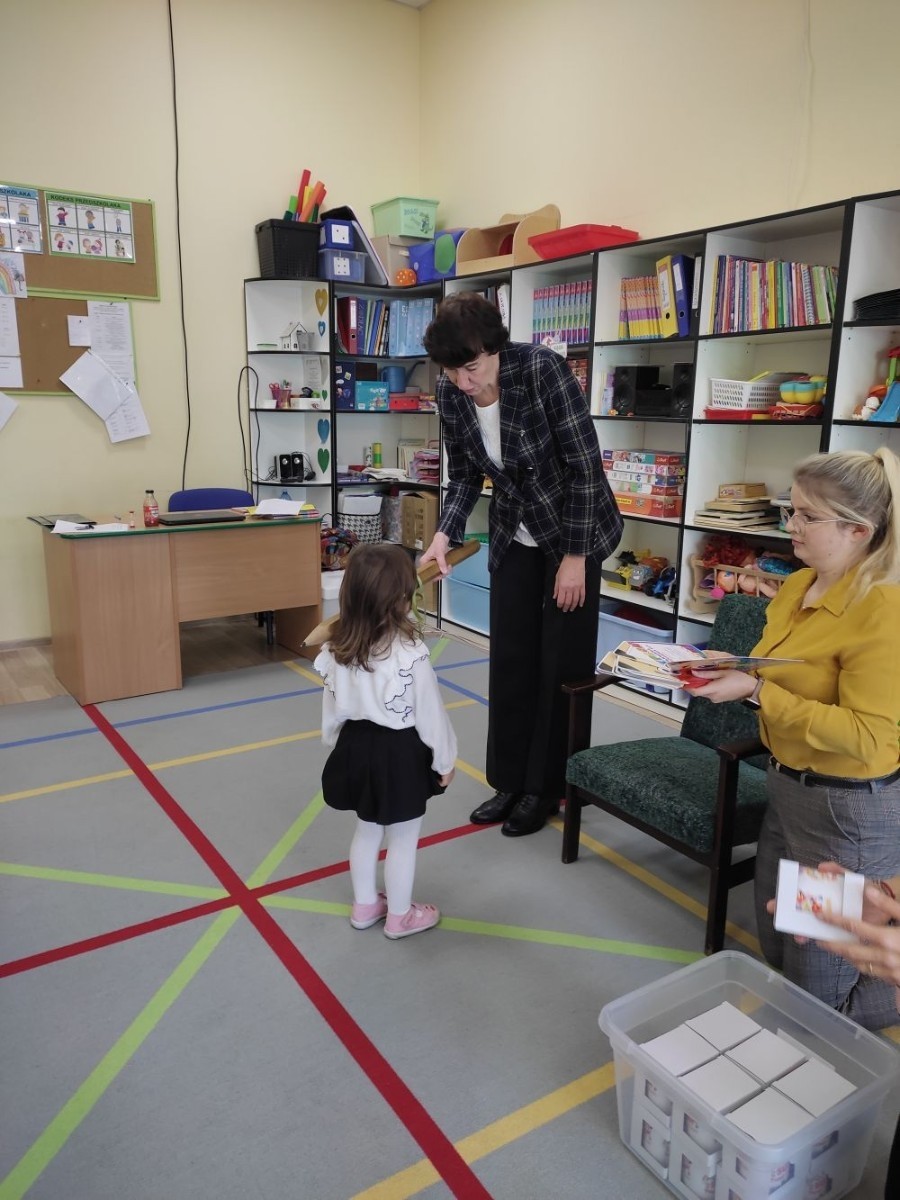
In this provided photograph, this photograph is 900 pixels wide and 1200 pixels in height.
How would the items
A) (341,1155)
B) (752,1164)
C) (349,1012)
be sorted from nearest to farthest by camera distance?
(752,1164) → (341,1155) → (349,1012)

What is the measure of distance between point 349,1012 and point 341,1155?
1.30 feet

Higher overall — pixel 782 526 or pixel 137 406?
pixel 137 406

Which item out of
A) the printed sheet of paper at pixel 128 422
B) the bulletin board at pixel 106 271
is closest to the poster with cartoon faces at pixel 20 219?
the bulletin board at pixel 106 271

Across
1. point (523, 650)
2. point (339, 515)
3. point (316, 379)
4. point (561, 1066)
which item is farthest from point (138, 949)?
point (316, 379)

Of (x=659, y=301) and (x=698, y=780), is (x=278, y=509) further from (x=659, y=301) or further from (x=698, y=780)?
(x=698, y=780)

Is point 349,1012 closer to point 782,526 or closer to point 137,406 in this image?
point 782,526

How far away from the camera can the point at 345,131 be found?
5.71m

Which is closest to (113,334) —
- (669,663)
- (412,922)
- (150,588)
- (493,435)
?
(150,588)

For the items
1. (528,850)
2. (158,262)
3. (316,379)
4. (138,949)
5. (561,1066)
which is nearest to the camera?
(561,1066)

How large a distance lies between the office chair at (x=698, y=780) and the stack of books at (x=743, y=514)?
1156 millimetres

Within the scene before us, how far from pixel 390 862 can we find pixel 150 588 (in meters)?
2.34

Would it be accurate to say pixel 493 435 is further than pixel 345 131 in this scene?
No

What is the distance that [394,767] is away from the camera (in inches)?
82.1

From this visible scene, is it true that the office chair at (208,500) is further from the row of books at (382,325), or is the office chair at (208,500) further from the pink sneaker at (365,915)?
the pink sneaker at (365,915)
